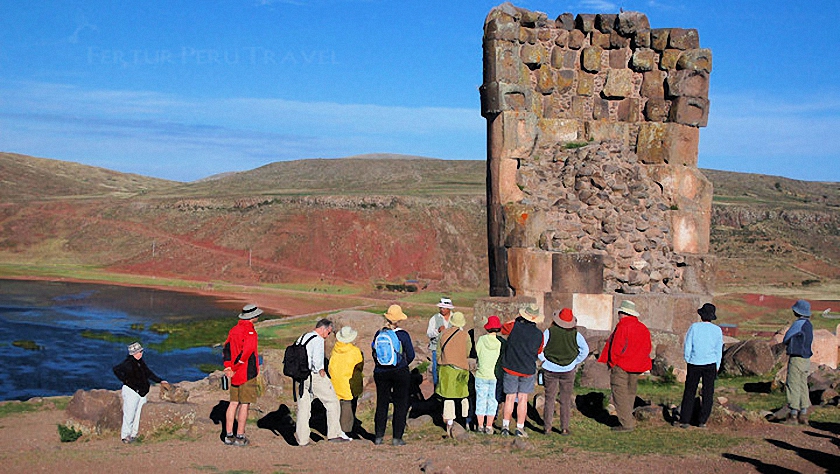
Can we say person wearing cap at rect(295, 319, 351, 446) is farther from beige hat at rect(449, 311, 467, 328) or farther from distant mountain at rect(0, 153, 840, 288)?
distant mountain at rect(0, 153, 840, 288)

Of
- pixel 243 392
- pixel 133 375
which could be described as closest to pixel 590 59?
pixel 243 392

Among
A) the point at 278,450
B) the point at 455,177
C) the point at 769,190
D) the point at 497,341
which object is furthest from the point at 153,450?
the point at 769,190

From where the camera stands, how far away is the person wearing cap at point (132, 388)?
394 inches

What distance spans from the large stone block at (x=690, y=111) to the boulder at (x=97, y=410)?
10747 millimetres

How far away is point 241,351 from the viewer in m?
9.48

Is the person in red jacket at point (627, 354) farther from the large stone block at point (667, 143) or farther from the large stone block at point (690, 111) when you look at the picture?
the large stone block at point (690, 111)

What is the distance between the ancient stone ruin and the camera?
1423cm

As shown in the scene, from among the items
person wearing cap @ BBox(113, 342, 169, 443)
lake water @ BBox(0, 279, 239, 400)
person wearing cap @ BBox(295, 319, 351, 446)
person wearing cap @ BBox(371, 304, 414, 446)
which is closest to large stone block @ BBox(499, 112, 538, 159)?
person wearing cap @ BBox(371, 304, 414, 446)

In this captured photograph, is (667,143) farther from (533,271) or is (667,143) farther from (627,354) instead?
(627,354)

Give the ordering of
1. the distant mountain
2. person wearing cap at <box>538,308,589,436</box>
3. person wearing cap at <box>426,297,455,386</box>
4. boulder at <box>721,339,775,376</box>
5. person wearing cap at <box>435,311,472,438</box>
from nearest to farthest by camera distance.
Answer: person wearing cap at <box>538,308,589,436</box> → person wearing cap at <box>435,311,472,438</box> → person wearing cap at <box>426,297,455,386</box> → boulder at <box>721,339,775,376</box> → the distant mountain

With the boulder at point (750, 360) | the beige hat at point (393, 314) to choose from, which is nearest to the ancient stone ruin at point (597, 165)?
the boulder at point (750, 360)

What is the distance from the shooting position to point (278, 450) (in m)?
9.55

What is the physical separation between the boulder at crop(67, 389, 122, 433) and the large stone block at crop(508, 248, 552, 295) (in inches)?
262

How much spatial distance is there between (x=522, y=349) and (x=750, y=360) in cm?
509
